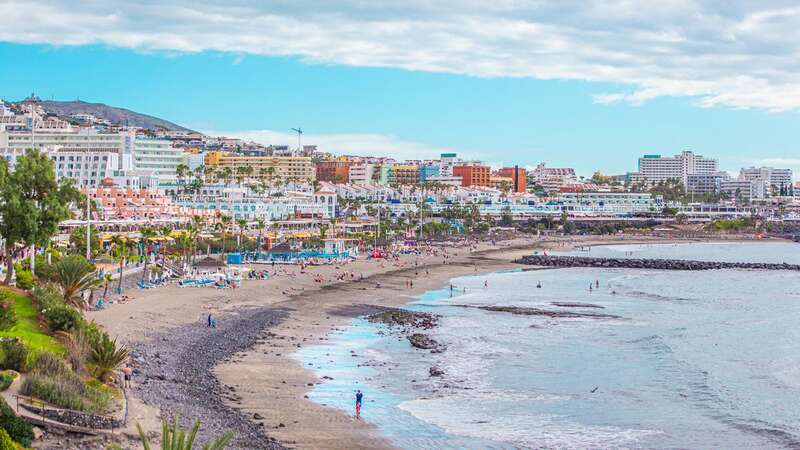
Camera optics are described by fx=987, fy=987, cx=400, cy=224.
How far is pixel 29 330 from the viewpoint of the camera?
27266 millimetres

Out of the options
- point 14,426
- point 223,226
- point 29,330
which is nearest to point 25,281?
point 29,330

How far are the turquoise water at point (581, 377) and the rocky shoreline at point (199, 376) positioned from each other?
10.4 ft

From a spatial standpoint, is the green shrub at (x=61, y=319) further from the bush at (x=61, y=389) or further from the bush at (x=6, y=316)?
the bush at (x=61, y=389)

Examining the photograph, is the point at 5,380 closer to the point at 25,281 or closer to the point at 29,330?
the point at 29,330

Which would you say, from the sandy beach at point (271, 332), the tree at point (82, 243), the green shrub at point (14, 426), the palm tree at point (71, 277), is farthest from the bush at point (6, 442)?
the tree at point (82, 243)

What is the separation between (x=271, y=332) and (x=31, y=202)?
1109 centimetres

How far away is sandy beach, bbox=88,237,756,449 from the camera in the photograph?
81.3 ft

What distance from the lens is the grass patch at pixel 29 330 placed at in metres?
25.3

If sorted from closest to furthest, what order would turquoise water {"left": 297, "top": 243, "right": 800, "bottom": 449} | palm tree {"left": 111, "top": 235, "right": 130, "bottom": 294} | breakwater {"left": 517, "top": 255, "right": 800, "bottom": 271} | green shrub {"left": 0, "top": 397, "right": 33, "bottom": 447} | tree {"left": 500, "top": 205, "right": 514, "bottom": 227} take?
green shrub {"left": 0, "top": 397, "right": 33, "bottom": 447}, turquoise water {"left": 297, "top": 243, "right": 800, "bottom": 449}, palm tree {"left": 111, "top": 235, "right": 130, "bottom": 294}, breakwater {"left": 517, "top": 255, "right": 800, "bottom": 271}, tree {"left": 500, "top": 205, "right": 514, "bottom": 227}

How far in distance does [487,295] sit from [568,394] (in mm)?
31936

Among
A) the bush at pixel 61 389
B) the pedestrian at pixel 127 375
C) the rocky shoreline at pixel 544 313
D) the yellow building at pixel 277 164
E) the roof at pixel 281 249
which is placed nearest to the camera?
the bush at pixel 61 389

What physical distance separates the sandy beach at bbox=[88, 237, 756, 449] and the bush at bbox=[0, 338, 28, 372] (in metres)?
2.71

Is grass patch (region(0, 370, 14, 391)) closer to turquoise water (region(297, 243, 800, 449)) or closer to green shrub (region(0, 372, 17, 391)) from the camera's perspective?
green shrub (region(0, 372, 17, 391))

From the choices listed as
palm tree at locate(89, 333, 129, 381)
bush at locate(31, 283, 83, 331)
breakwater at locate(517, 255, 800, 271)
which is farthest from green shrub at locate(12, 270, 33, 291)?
breakwater at locate(517, 255, 800, 271)
